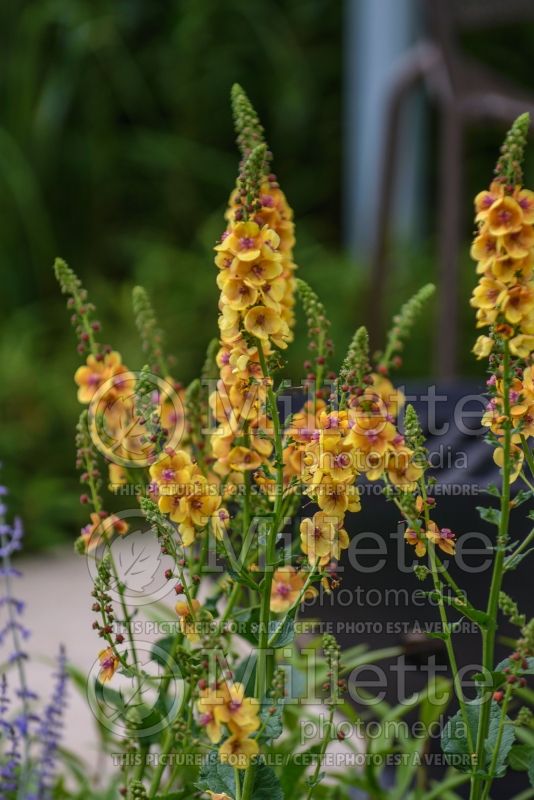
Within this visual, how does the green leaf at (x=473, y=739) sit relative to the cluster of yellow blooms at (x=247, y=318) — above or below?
below

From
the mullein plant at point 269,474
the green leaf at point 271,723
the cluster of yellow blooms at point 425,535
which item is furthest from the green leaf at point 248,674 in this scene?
the cluster of yellow blooms at point 425,535

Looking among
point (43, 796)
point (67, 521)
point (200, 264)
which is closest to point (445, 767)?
point (43, 796)

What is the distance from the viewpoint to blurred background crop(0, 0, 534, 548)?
140 inches

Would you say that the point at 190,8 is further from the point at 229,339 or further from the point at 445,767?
the point at 229,339

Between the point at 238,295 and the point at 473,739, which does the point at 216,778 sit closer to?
the point at 473,739

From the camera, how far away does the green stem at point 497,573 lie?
0.90 meters

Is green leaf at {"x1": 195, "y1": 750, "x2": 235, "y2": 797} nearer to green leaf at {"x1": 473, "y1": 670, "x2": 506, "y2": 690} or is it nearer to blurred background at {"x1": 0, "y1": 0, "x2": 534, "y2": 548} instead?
green leaf at {"x1": 473, "y1": 670, "x2": 506, "y2": 690}

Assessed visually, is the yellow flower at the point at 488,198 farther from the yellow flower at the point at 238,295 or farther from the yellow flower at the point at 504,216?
the yellow flower at the point at 238,295

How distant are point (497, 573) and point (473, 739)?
6.1 inches

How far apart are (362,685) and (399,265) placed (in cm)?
312

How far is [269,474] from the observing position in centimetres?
100

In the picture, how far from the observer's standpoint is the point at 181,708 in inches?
42.0

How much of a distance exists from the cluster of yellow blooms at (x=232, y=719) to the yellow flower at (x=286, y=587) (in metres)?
0.21

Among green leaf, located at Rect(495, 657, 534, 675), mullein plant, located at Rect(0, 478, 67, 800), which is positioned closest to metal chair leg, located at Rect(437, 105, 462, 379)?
mullein plant, located at Rect(0, 478, 67, 800)
